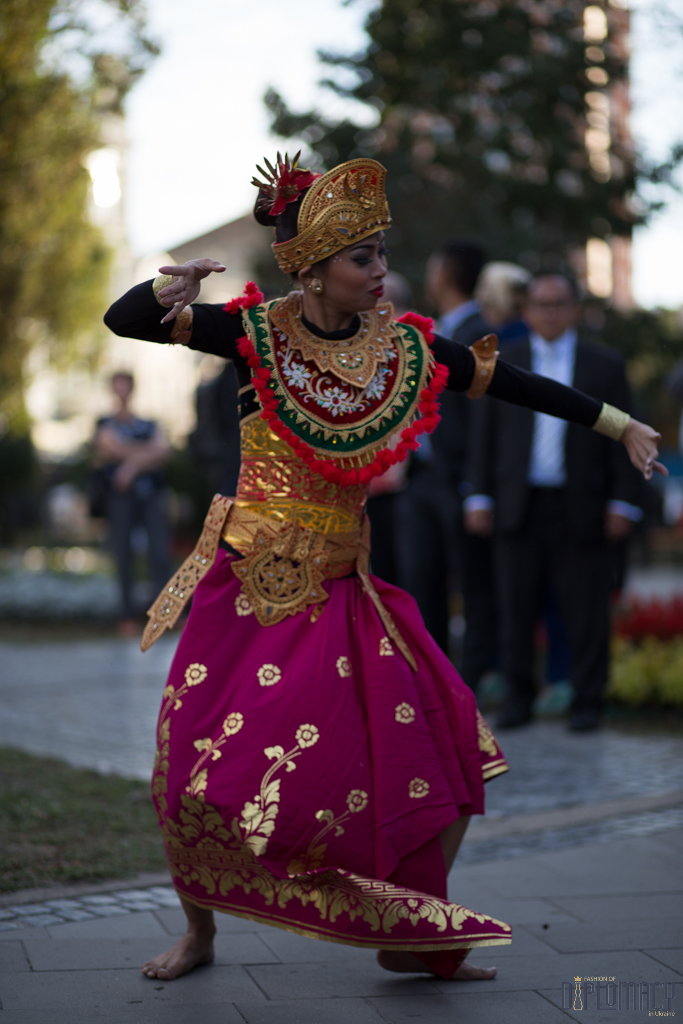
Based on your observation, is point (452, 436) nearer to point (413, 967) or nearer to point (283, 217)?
point (283, 217)

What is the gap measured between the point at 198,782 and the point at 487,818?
2298 mm

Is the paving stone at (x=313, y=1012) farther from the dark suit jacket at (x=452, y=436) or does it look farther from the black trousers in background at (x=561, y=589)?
the dark suit jacket at (x=452, y=436)

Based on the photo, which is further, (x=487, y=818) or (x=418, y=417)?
(x=487, y=818)

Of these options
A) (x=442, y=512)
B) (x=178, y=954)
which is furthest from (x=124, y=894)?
(x=442, y=512)

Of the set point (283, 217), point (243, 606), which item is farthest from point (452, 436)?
point (243, 606)

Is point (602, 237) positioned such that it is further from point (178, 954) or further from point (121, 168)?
point (121, 168)

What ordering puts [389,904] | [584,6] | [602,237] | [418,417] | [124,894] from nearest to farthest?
1. [389,904]
2. [418,417]
3. [124,894]
4. [584,6]
5. [602,237]

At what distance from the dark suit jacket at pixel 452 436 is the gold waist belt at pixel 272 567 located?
3855mm

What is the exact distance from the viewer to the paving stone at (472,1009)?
299cm

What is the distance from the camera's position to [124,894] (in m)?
4.04

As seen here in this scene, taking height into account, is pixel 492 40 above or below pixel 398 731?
above

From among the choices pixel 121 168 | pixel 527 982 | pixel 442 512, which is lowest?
pixel 527 982

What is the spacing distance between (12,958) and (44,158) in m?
11.3

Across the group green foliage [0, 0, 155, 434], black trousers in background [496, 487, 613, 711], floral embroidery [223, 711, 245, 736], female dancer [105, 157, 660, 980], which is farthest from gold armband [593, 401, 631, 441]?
green foliage [0, 0, 155, 434]
